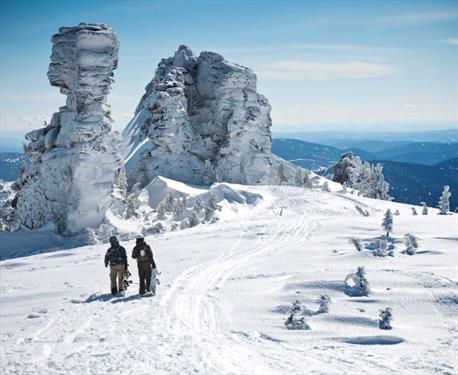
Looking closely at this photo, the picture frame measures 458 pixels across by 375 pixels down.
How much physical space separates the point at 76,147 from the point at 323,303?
70.3ft

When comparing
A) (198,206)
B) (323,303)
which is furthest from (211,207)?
(323,303)

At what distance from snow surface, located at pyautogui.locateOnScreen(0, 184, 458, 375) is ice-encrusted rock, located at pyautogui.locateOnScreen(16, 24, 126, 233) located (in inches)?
347

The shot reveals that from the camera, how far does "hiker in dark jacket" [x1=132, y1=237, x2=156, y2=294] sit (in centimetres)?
1198

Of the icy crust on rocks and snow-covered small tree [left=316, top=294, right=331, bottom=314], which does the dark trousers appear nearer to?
snow-covered small tree [left=316, top=294, right=331, bottom=314]

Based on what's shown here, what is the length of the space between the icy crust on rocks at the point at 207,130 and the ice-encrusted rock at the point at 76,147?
2180 cm

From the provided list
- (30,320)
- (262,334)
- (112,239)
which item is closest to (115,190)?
(112,239)

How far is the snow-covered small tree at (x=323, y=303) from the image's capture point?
945cm

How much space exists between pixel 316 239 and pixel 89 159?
1527cm

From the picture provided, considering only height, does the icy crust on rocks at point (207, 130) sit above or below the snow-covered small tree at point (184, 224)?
above

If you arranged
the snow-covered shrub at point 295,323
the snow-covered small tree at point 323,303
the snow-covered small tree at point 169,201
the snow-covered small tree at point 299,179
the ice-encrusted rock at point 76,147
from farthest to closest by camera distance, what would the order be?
the snow-covered small tree at point 299,179 < the snow-covered small tree at point 169,201 < the ice-encrusted rock at point 76,147 < the snow-covered small tree at point 323,303 < the snow-covered shrub at point 295,323

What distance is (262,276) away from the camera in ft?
42.9

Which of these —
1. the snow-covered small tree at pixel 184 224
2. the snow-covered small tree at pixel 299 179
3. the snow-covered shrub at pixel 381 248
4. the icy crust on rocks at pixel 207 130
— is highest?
the icy crust on rocks at pixel 207 130

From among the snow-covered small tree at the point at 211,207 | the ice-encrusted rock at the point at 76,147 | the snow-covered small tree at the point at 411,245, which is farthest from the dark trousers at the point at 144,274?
the snow-covered small tree at the point at 211,207

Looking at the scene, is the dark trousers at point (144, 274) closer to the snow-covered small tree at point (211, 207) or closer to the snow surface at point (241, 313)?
the snow surface at point (241, 313)
